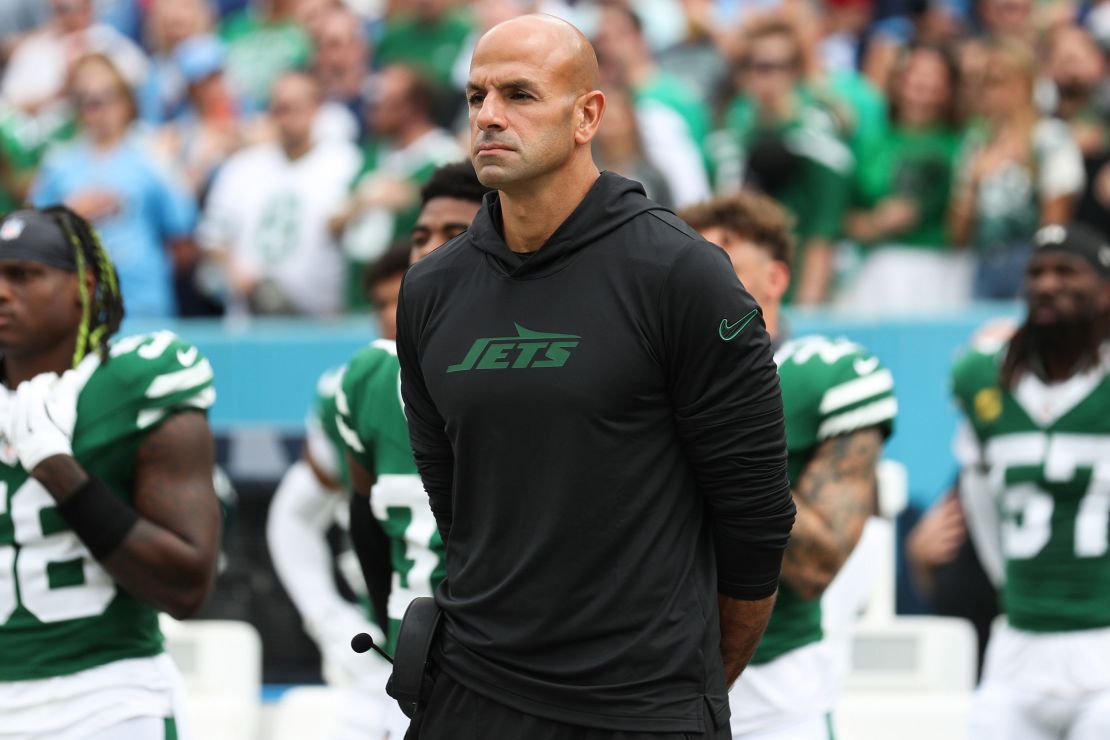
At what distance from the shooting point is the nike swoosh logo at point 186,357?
439 cm

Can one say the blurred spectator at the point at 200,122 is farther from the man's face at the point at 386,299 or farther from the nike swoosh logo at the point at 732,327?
the nike swoosh logo at the point at 732,327

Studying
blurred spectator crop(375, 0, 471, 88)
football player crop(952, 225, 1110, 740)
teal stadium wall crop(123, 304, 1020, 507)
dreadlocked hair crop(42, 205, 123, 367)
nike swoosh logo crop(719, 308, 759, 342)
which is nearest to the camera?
nike swoosh logo crop(719, 308, 759, 342)

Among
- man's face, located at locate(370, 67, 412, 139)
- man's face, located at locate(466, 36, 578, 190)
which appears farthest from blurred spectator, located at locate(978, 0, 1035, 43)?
man's face, located at locate(466, 36, 578, 190)

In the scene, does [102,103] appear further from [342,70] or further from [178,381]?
[178,381]

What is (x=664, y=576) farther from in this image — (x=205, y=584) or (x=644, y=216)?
(x=205, y=584)

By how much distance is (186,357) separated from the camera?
174 inches

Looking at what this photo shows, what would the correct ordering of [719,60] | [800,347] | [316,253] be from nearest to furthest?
[800,347]
[316,253]
[719,60]

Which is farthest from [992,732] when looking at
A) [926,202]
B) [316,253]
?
[316,253]

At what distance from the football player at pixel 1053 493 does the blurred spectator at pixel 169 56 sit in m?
7.15

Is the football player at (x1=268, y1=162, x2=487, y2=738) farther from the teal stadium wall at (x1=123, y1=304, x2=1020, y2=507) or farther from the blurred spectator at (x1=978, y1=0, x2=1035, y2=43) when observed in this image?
the blurred spectator at (x1=978, y1=0, x2=1035, y2=43)

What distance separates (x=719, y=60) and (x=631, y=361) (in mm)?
7468

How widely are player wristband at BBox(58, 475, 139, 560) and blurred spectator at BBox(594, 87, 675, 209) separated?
4708 mm

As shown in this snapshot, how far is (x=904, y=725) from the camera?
637 centimetres

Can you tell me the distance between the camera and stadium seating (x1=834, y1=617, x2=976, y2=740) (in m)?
6.36
